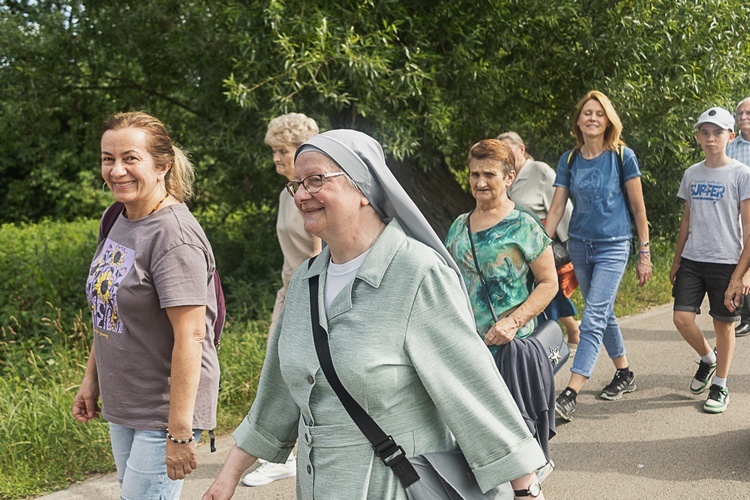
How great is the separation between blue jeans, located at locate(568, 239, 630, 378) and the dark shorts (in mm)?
390

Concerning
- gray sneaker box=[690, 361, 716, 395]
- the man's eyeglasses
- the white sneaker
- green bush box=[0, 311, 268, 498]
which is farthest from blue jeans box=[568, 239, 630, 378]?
the man's eyeglasses

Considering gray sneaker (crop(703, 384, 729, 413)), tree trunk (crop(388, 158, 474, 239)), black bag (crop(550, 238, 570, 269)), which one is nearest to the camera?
gray sneaker (crop(703, 384, 729, 413))

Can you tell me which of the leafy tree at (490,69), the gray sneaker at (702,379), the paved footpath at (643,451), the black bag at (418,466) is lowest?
the paved footpath at (643,451)

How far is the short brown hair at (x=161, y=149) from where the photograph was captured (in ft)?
9.88

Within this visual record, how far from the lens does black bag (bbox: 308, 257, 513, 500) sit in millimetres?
2191

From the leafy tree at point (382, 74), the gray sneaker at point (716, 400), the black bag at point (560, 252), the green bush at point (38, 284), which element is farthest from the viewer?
the green bush at point (38, 284)

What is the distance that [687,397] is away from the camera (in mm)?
5973

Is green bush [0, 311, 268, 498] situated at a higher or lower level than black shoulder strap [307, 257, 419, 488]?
lower

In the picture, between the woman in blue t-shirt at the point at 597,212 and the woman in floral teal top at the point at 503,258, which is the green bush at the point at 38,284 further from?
the woman in floral teal top at the point at 503,258

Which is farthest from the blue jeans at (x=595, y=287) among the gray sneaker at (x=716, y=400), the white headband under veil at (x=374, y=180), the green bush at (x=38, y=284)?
the green bush at (x=38, y=284)

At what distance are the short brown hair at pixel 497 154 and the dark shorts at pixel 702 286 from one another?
7.08 feet

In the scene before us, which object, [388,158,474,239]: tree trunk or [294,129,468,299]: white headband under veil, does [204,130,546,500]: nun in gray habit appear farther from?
[388,158,474,239]: tree trunk

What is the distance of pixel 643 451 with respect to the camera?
5012 millimetres

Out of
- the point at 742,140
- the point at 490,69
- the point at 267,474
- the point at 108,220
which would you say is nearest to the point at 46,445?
the point at 267,474
